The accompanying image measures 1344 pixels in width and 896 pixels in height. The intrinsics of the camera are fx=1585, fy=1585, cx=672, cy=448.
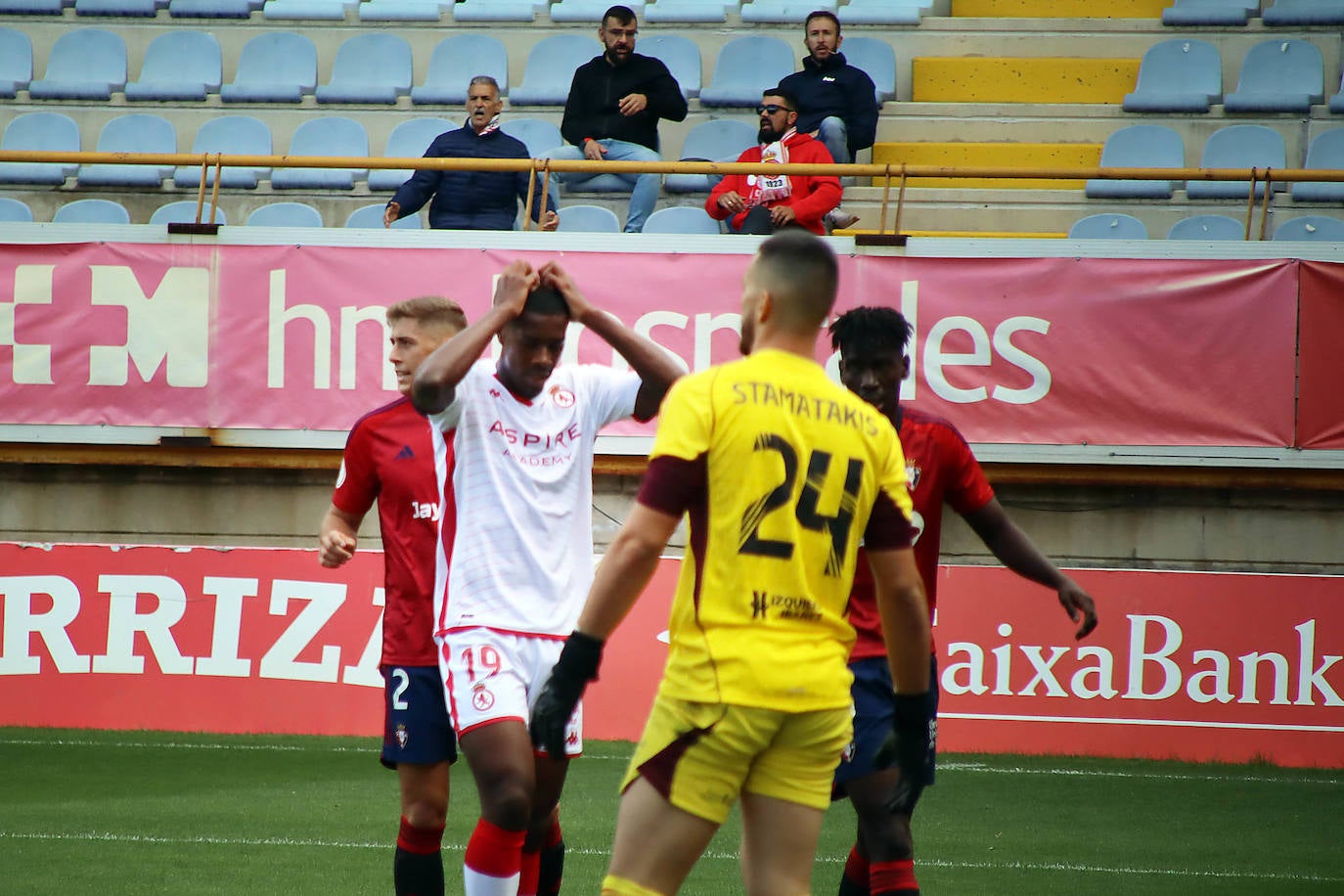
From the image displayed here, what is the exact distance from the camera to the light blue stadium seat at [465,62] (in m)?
15.0

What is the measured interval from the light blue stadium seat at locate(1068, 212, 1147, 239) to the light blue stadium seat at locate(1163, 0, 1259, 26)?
353cm

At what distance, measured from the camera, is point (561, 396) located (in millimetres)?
4809

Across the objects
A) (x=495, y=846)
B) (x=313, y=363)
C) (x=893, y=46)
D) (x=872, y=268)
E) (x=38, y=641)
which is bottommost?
(x=38, y=641)

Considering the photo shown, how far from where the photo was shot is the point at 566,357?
11.0 m

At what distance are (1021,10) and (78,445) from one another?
953 centimetres

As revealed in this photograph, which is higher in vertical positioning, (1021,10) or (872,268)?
(1021,10)

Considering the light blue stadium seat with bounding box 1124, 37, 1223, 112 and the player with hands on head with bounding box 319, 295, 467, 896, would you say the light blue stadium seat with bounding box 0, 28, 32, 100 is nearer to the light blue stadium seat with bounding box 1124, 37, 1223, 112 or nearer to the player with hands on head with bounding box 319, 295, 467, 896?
the light blue stadium seat with bounding box 1124, 37, 1223, 112

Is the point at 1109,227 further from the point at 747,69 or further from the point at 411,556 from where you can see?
the point at 411,556

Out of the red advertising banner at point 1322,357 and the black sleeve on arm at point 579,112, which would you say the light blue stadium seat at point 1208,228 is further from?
the black sleeve on arm at point 579,112

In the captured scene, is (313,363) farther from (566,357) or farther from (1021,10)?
(1021,10)

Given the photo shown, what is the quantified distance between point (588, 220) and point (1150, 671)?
524 cm

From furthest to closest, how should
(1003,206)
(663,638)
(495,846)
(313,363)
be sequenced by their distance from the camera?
1. (1003,206)
2. (313,363)
3. (663,638)
4. (495,846)

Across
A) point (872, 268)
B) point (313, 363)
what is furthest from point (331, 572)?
point (872, 268)

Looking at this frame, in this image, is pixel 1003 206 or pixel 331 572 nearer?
pixel 331 572
